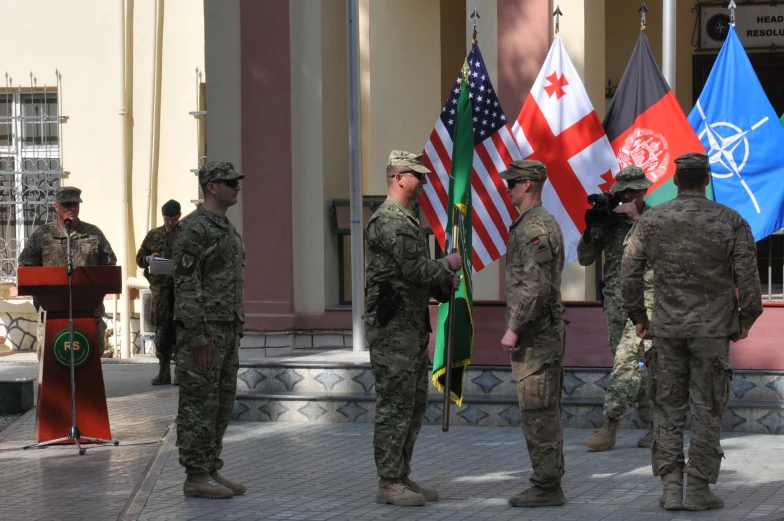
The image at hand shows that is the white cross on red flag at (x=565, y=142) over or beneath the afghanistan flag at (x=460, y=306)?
over

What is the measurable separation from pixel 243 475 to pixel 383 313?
69.1 inches

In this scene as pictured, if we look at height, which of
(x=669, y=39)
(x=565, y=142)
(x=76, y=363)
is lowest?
(x=76, y=363)

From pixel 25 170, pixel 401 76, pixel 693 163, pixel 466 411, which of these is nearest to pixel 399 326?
pixel 693 163

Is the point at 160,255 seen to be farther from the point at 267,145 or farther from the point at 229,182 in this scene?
the point at 229,182

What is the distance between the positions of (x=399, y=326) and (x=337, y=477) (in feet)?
4.55

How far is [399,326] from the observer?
7.05 meters

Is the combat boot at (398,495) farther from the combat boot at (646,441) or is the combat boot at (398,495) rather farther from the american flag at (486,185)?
the american flag at (486,185)

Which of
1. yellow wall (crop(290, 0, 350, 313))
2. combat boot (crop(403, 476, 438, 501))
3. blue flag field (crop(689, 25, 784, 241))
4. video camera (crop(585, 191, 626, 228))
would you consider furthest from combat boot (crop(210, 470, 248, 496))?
blue flag field (crop(689, 25, 784, 241))

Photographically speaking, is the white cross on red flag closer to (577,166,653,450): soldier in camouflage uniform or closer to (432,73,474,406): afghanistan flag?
(577,166,653,450): soldier in camouflage uniform

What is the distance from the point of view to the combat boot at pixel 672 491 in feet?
21.9

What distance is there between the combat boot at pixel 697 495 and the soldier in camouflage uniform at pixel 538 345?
2.31 ft

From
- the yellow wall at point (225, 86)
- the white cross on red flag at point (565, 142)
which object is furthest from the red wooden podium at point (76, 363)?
the white cross on red flag at point (565, 142)

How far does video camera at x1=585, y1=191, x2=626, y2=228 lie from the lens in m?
8.63

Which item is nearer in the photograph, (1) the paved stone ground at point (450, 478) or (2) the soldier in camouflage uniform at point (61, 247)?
(1) the paved stone ground at point (450, 478)
